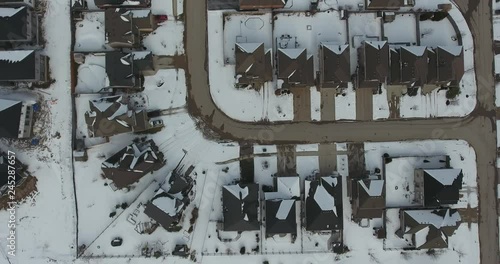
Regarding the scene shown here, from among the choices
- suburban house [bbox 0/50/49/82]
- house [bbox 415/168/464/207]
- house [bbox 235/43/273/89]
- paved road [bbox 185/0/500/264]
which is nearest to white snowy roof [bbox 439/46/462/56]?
paved road [bbox 185/0/500/264]

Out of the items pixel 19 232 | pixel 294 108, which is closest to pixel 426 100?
pixel 294 108

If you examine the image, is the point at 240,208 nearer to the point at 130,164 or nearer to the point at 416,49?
the point at 130,164

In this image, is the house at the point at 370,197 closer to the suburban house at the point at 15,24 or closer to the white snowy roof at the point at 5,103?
the white snowy roof at the point at 5,103

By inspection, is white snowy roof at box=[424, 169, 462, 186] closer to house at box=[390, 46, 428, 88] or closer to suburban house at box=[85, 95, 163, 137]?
house at box=[390, 46, 428, 88]

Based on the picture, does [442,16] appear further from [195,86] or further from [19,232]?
[19,232]

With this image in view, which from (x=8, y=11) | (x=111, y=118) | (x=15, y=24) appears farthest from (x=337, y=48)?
(x=8, y=11)
